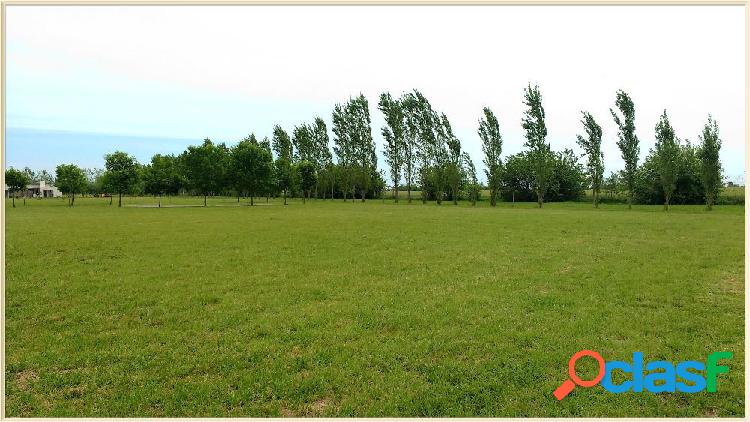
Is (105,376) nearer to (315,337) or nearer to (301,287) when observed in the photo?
(315,337)

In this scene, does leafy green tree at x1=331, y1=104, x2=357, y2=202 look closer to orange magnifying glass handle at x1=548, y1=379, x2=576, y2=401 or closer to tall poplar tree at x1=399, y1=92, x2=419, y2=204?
tall poplar tree at x1=399, y1=92, x2=419, y2=204

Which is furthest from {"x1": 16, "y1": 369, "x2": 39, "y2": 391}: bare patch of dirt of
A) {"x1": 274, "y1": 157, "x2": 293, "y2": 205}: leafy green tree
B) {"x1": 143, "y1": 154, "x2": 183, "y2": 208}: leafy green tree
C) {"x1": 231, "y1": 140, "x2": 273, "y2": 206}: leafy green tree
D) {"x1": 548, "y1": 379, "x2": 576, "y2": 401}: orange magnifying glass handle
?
{"x1": 143, "y1": 154, "x2": 183, "y2": 208}: leafy green tree

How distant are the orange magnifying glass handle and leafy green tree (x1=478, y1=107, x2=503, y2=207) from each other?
7114 centimetres

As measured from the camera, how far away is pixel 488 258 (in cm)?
1683

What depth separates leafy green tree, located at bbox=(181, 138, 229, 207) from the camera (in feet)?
235

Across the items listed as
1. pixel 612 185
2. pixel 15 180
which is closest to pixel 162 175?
pixel 15 180

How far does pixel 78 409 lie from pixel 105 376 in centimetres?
85

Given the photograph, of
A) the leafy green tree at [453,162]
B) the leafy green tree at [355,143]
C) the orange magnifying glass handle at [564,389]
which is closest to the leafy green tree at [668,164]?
the leafy green tree at [453,162]

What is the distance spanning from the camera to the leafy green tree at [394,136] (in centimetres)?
8412

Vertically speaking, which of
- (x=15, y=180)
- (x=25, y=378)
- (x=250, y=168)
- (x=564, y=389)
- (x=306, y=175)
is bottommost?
(x=25, y=378)

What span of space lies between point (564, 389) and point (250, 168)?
69691 millimetres

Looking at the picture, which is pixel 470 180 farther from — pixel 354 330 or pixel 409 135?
pixel 354 330

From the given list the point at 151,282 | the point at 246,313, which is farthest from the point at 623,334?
the point at 151,282

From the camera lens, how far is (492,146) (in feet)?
248
